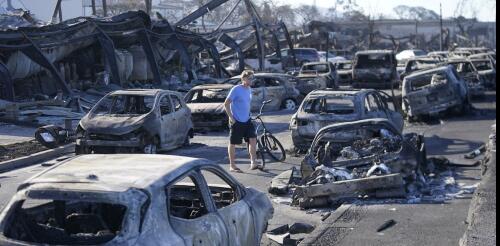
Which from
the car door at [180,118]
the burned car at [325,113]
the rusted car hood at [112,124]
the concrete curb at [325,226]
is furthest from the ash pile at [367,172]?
the car door at [180,118]

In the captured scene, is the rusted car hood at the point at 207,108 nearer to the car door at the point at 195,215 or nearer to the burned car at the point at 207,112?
the burned car at the point at 207,112

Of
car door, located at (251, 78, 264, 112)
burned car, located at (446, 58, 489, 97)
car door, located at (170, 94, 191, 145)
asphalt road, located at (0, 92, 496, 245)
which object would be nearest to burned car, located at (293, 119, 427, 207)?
asphalt road, located at (0, 92, 496, 245)

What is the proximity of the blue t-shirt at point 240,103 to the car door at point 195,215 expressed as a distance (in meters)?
6.68

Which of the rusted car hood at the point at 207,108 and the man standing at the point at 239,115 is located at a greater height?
the man standing at the point at 239,115

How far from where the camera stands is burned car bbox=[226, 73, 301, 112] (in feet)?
89.0

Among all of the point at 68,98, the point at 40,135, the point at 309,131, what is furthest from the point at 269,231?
the point at 68,98

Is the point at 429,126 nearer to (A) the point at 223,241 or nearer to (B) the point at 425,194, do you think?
(B) the point at 425,194

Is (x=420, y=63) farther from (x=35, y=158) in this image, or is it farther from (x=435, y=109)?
(x=35, y=158)

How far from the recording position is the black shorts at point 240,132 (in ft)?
45.3

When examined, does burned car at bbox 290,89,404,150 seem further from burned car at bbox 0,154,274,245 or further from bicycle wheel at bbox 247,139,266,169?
burned car at bbox 0,154,274,245

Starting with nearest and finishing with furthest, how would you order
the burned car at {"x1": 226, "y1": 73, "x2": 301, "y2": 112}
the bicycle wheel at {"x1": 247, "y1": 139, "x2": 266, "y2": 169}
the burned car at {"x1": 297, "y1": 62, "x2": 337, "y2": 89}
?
the bicycle wheel at {"x1": 247, "y1": 139, "x2": 266, "y2": 169}
the burned car at {"x1": 226, "y1": 73, "x2": 301, "y2": 112}
the burned car at {"x1": 297, "y1": 62, "x2": 337, "y2": 89}

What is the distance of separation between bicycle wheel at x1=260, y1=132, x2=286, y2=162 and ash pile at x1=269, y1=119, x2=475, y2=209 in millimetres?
2195

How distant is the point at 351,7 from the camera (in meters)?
107

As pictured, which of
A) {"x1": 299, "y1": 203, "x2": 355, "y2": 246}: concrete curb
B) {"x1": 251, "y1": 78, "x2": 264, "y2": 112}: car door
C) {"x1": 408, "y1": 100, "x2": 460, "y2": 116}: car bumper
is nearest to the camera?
{"x1": 299, "y1": 203, "x2": 355, "y2": 246}: concrete curb
